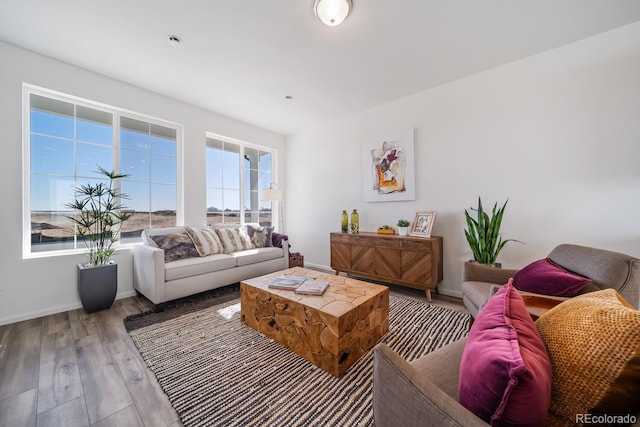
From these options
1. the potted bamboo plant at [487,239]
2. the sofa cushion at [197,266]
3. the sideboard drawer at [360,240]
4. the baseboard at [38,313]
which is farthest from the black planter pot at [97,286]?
the potted bamboo plant at [487,239]

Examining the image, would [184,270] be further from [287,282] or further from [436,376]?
[436,376]

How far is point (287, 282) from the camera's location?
211 centimetres

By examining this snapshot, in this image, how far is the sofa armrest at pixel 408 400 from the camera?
582mm

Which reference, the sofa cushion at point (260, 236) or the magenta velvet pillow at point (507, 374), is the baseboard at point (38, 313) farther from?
the magenta velvet pillow at point (507, 374)

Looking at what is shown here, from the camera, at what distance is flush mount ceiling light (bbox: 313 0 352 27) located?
1.74 meters

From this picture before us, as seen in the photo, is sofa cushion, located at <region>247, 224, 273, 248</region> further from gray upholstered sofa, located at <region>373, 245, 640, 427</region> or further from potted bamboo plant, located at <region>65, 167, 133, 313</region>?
gray upholstered sofa, located at <region>373, 245, 640, 427</region>

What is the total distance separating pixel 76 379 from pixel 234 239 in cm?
211

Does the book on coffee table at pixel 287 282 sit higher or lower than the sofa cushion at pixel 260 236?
lower

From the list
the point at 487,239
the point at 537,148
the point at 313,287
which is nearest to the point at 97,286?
the point at 313,287

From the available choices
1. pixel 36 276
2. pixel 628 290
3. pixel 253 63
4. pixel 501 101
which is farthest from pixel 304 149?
pixel 628 290

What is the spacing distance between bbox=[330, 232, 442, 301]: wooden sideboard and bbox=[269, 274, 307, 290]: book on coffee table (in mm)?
1238

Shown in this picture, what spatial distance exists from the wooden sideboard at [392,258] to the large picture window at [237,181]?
183 centimetres

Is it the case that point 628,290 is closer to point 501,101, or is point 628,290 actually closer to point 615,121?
point 615,121

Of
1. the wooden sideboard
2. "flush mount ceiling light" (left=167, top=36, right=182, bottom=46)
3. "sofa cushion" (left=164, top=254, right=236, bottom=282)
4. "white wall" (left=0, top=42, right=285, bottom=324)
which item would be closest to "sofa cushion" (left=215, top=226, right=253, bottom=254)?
"sofa cushion" (left=164, top=254, right=236, bottom=282)
